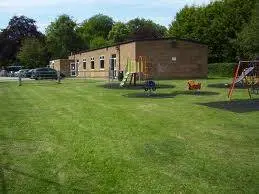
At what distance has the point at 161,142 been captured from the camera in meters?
9.95

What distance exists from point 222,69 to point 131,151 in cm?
4412

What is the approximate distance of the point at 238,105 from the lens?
1672 centimetres

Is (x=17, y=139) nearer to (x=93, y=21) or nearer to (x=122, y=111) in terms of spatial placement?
(x=122, y=111)

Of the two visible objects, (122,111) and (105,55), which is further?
(105,55)

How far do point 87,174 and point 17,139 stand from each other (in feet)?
10.6

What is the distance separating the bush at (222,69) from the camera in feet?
166

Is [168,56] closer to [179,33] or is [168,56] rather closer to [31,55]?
[179,33]

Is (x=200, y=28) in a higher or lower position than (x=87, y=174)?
higher

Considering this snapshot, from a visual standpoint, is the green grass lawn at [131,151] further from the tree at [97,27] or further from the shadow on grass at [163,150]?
the tree at [97,27]

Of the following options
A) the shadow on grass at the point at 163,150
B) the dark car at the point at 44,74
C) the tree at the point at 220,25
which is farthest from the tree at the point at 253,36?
the shadow on grass at the point at 163,150

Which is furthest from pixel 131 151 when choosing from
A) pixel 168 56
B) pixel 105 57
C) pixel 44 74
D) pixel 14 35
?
pixel 14 35

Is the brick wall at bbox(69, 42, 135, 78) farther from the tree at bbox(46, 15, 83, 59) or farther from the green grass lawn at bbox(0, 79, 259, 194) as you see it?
the green grass lawn at bbox(0, 79, 259, 194)

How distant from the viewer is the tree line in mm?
56081

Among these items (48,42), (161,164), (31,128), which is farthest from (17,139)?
(48,42)
